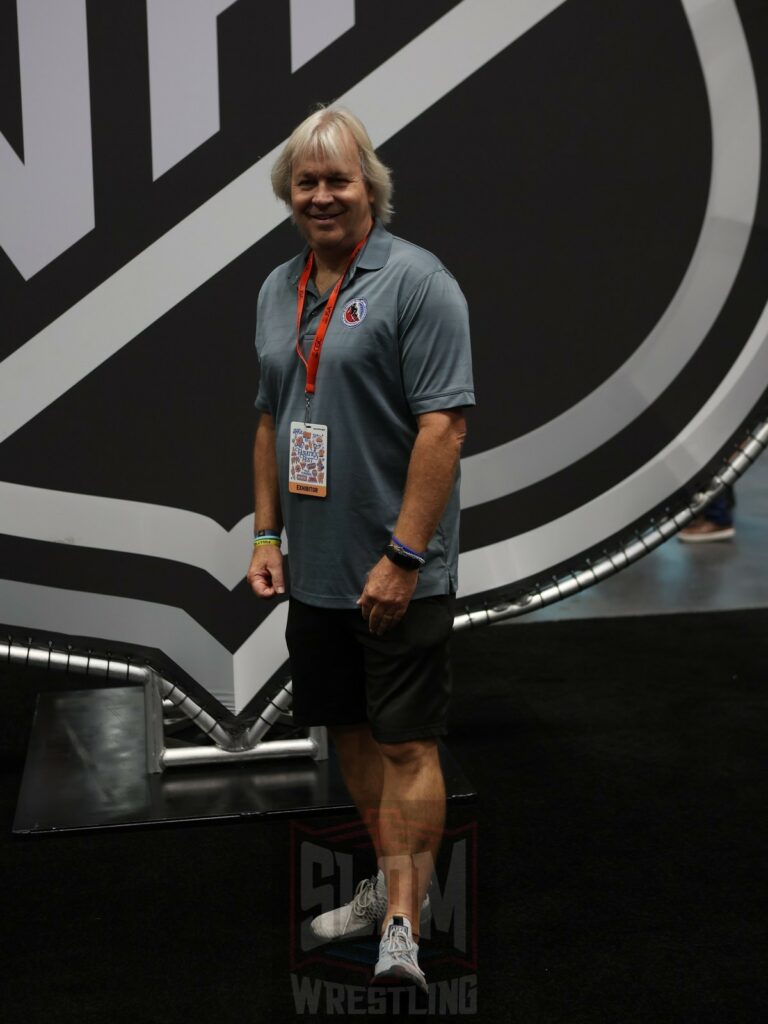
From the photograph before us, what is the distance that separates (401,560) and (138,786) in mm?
1174

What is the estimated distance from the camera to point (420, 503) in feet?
6.14

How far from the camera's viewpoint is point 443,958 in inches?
81.8

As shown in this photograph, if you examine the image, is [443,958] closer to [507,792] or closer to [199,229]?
[507,792]

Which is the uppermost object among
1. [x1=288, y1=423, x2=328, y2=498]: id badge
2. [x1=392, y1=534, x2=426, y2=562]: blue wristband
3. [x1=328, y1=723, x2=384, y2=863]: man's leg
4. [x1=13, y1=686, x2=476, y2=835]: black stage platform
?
[x1=288, y1=423, x2=328, y2=498]: id badge

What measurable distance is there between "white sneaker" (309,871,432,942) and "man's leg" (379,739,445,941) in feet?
0.47

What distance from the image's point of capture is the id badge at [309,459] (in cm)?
193

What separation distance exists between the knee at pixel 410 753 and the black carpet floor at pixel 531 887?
0.35 meters

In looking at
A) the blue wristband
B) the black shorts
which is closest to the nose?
the blue wristband

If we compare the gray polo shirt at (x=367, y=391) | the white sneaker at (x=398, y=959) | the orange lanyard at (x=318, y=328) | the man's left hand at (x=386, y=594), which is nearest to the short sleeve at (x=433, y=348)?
the gray polo shirt at (x=367, y=391)

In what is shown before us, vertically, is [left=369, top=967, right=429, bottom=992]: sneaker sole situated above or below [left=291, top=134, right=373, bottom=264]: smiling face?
below

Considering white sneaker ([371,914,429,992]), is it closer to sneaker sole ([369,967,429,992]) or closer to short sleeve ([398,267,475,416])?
sneaker sole ([369,967,429,992])

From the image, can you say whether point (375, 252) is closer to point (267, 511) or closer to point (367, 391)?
point (367, 391)

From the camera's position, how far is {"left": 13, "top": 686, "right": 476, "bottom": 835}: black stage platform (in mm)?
2643

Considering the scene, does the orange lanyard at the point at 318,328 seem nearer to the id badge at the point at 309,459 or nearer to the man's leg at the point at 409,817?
the id badge at the point at 309,459
